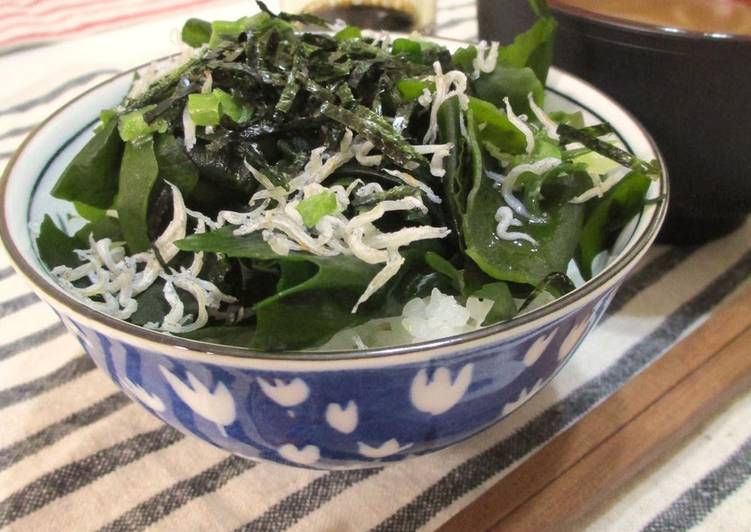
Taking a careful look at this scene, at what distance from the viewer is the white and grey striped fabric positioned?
2.37 feet

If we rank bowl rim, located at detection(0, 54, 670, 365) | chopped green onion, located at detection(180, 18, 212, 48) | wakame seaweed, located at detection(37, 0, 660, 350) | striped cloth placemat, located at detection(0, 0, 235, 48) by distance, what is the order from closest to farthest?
bowl rim, located at detection(0, 54, 670, 365), wakame seaweed, located at detection(37, 0, 660, 350), chopped green onion, located at detection(180, 18, 212, 48), striped cloth placemat, located at detection(0, 0, 235, 48)

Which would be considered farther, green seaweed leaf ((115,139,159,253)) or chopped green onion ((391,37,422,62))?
chopped green onion ((391,37,422,62))

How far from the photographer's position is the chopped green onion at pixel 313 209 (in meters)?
0.63

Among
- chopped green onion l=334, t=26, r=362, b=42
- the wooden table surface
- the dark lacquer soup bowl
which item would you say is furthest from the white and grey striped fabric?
chopped green onion l=334, t=26, r=362, b=42

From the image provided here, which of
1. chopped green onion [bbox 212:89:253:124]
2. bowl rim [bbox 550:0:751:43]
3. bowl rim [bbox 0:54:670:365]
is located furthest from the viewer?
bowl rim [bbox 550:0:751:43]

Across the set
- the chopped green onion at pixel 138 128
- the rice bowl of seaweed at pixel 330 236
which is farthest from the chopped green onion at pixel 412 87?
the chopped green onion at pixel 138 128

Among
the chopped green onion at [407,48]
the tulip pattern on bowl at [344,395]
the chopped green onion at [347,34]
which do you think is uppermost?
the chopped green onion at [347,34]

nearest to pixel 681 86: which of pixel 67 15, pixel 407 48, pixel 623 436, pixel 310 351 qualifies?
pixel 407 48

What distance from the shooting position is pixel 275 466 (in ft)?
2.52

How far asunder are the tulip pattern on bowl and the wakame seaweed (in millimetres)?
44

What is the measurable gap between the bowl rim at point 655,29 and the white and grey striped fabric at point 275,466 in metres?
0.38

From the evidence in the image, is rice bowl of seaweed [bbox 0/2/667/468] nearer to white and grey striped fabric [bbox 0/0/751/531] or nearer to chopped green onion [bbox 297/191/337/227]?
chopped green onion [bbox 297/191/337/227]

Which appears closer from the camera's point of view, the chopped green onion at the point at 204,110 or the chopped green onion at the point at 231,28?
the chopped green onion at the point at 204,110

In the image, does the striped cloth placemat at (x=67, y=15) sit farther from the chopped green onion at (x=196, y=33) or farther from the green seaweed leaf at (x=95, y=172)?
the green seaweed leaf at (x=95, y=172)
